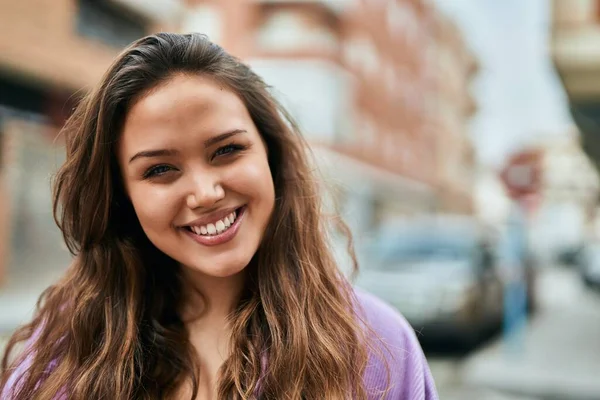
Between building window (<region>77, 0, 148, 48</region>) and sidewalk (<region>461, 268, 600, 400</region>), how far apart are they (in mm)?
11181

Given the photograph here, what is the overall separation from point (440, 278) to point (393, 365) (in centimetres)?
736

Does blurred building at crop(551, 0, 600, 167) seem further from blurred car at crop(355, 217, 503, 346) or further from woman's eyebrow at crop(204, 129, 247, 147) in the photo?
woman's eyebrow at crop(204, 129, 247, 147)

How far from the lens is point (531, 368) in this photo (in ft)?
26.2

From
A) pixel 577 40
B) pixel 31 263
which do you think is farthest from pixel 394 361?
pixel 31 263

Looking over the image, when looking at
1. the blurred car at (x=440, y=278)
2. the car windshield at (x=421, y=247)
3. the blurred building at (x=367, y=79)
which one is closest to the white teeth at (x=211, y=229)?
the blurred car at (x=440, y=278)

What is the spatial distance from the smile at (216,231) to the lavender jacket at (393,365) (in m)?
0.38

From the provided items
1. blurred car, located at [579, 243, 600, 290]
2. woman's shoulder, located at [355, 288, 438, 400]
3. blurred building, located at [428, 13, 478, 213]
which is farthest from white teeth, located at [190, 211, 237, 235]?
blurred building, located at [428, 13, 478, 213]

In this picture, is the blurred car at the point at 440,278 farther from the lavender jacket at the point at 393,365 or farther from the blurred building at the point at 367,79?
the blurred building at the point at 367,79

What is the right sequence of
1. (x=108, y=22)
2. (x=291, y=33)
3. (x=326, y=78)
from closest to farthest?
(x=108, y=22), (x=291, y=33), (x=326, y=78)

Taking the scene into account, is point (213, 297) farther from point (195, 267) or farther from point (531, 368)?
point (531, 368)

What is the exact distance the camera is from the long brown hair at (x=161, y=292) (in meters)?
1.46

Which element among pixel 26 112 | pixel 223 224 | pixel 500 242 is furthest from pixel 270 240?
pixel 26 112

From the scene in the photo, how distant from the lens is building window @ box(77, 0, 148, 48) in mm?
15297

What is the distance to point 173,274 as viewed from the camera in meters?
1.72
